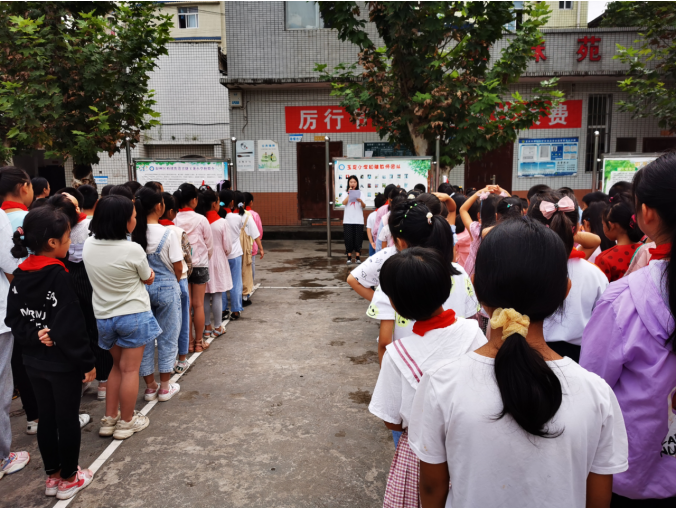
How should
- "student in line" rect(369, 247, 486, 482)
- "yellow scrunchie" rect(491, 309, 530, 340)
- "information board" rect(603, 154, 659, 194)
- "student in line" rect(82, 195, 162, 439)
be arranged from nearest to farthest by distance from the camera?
"yellow scrunchie" rect(491, 309, 530, 340), "student in line" rect(369, 247, 486, 482), "student in line" rect(82, 195, 162, 439), "information board" rect(603, 154, 659, 194)

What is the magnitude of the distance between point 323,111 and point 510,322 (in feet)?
38.0

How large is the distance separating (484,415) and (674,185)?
2.83 ft

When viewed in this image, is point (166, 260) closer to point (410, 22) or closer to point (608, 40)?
point (410, 22)

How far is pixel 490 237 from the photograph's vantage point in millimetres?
1169

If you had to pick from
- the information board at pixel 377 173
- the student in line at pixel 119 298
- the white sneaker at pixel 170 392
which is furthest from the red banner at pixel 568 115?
the student in line at pixel 119 298

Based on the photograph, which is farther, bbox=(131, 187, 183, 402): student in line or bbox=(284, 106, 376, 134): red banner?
bbox=(284, 106, 376, 134): red banner

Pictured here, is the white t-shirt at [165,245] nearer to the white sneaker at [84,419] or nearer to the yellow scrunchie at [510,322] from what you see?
the white sneaker at [84,419]

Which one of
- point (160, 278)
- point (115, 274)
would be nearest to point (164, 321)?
point (160, 278)

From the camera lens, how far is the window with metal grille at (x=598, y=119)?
468 inches

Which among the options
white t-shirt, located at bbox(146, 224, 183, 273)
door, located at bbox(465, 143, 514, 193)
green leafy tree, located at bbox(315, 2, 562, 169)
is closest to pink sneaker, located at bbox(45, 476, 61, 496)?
white t-shirt, located at bbox(146, 224, 183, 273)

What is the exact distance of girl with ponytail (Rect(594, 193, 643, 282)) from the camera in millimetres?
2666

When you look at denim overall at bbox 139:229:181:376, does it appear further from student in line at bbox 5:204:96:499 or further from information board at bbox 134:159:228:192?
information board at bbox 134:159:228:192

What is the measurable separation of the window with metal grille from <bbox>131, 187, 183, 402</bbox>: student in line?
11083 millimetres

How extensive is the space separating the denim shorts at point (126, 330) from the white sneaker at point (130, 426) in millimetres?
503
